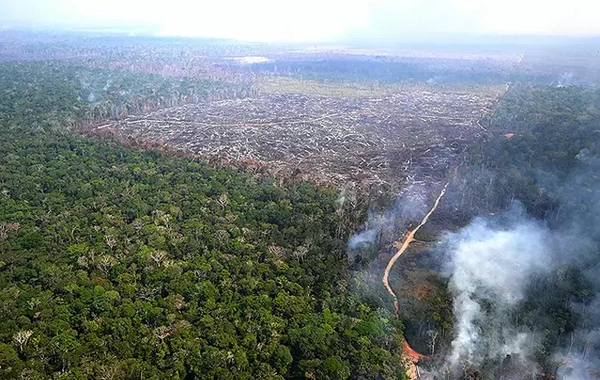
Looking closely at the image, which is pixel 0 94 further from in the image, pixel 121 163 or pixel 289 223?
pixel 289 223

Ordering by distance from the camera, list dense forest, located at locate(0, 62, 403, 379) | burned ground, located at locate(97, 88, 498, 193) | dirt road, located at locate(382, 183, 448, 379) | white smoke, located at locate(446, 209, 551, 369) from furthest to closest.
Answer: burned ground, located at locate(97, 88, 498, 193), dirt road, located at locate(382, 183, 448, 379), white smoke, located at locate(446, 209, 551, 369), dense forest, located at locate(0, 62, 403, 379)

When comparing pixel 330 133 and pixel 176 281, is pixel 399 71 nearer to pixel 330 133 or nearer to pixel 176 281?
pixel 330 133

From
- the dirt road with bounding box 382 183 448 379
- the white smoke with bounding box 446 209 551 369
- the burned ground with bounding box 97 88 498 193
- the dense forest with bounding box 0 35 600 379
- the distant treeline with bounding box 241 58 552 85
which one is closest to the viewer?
the dense forest with bounding box 0 35 600 379

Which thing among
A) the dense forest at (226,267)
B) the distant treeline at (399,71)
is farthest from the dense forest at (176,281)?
the distant treeline at (399,71)

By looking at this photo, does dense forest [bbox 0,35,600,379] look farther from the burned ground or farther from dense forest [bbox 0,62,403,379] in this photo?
the burned ground

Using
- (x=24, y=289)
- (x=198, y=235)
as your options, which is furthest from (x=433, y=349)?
(x=24, y=289)

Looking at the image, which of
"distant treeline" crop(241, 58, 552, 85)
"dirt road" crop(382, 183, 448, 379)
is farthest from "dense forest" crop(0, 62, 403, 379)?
"distant treeline" crop(241, 58, 552, 85)

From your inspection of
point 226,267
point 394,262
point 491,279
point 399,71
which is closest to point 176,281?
point 226,267
